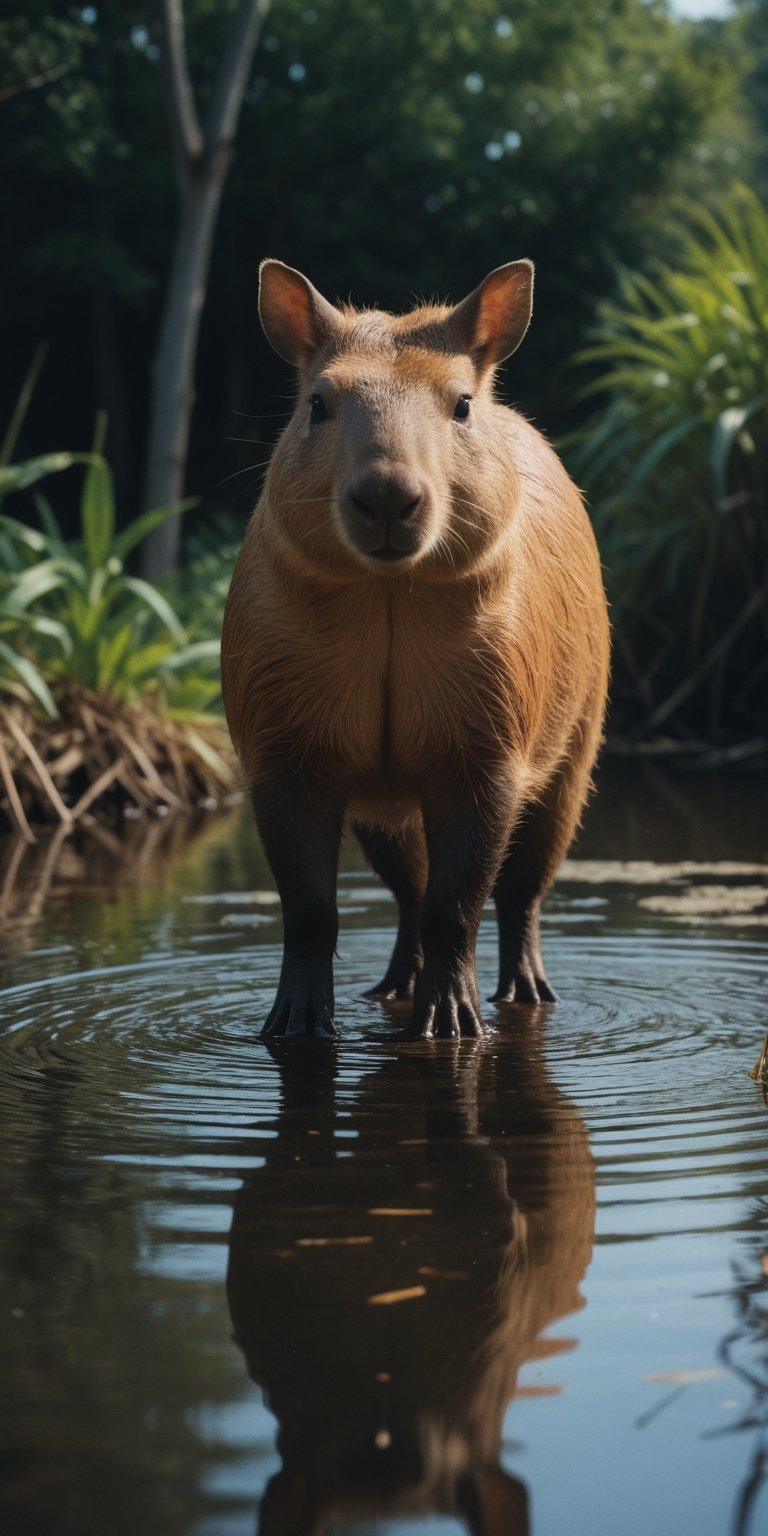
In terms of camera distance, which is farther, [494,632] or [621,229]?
[621,229]

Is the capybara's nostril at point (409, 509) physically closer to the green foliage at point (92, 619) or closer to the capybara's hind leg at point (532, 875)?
the capybara's hind leg at point (532, 875)

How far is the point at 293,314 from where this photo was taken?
4414 mm

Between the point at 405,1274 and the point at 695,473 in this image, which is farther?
the point at 695,473

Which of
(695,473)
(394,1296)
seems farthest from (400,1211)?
(695,473)

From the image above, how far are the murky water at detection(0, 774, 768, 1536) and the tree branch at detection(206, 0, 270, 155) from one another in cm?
830

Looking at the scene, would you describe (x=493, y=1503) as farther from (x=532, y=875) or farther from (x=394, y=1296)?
(x=532, y=875)

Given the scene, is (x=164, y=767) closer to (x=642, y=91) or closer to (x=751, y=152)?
(x=642, y=91)

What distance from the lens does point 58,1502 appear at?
2053 mm

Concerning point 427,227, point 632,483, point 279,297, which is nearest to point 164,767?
point 632,483

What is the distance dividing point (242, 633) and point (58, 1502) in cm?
273

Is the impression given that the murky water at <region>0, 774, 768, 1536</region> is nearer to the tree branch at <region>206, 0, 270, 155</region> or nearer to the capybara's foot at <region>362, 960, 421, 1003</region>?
the capybara's foot at <region>362, 960, 421, 1003</region>

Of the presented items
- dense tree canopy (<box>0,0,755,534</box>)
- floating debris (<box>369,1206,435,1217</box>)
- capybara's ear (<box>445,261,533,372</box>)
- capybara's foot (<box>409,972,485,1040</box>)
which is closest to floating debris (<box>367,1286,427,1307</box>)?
floating debris (<box>369,1206,435,1217</box>)

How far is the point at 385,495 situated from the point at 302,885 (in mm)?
1084

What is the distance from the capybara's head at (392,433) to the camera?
150 inches
